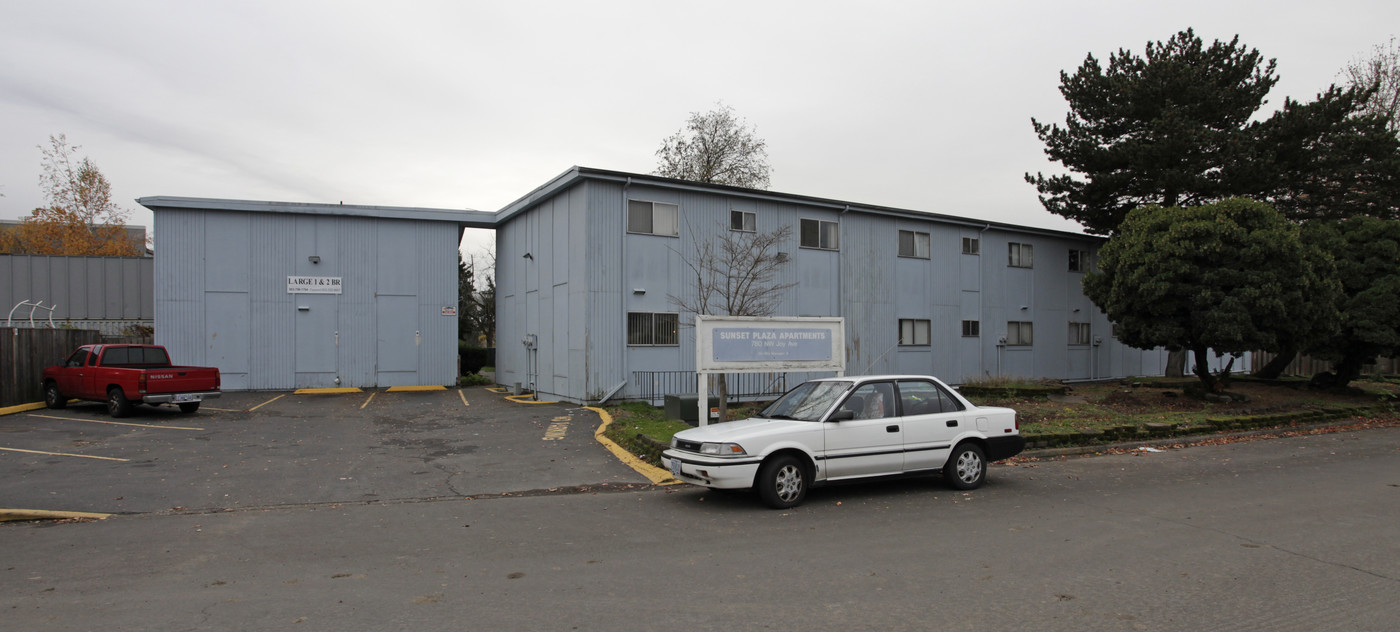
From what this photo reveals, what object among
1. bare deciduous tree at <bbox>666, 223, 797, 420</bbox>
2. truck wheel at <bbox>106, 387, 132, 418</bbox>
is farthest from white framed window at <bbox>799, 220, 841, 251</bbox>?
truck wheel at <bbox>106, 387, 132, 418</bbox>

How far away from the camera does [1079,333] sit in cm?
3209

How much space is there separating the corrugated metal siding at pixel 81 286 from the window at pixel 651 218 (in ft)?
72.9

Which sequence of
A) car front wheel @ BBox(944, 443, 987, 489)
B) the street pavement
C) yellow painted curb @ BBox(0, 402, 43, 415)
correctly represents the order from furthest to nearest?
yellow painted curb @ BBox(0, 402, 43, 415) → car front wheel @ BBox(944, 443, 987, 489) → the street pavement

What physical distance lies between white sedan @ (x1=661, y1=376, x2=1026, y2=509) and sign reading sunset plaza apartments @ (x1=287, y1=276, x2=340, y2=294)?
813 inches

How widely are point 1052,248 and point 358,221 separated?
27048 millimetres

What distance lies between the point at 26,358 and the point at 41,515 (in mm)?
14498

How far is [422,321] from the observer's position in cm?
2650

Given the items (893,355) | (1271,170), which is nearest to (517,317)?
(893,355)

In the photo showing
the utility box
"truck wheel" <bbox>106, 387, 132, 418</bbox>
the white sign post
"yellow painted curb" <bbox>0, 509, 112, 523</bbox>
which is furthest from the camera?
"truck wheel" <bbox>106, 387, 132, 418</bbox>

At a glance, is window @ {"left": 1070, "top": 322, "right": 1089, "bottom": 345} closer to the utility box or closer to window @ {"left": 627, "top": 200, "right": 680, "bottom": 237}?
window @ {"left": 627, "top": 200, "right": 680, "bottom": 237}

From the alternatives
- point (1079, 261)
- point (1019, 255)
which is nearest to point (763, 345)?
point (1019, 255)

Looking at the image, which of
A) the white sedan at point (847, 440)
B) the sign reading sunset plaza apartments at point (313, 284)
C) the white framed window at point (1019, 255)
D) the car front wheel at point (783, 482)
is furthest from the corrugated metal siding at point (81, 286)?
the white framed window at point (1019, 255)

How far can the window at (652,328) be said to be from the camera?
826 inches

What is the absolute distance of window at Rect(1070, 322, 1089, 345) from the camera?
3183cm
